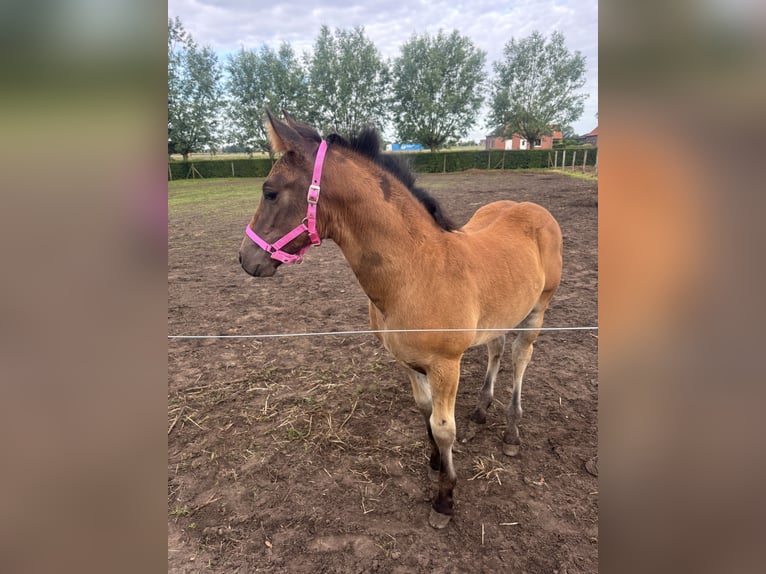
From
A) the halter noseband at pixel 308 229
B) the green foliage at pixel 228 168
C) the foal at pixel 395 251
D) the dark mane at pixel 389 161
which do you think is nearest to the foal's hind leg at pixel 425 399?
the foal at pixel 395 251

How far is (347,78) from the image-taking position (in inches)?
1422

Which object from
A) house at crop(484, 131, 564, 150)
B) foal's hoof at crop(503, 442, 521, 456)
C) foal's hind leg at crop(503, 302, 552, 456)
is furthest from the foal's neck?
house at crop(484, 131, 564, 150)

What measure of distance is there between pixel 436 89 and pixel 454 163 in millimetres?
10177

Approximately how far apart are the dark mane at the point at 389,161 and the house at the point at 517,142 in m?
40.5

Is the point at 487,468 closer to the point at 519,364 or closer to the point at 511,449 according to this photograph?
the point at 511,449

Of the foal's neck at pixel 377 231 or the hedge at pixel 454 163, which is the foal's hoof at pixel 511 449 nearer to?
the foal's neck at pixel 377 231

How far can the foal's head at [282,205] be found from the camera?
1.94 m

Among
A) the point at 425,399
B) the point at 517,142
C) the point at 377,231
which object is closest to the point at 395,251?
the point at 377,231

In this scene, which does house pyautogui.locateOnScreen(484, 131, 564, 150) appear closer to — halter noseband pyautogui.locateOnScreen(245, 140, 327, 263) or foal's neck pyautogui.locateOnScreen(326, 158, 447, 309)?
foal's neck pyautogui.locateOnScreen(326, 158, 447, 309)

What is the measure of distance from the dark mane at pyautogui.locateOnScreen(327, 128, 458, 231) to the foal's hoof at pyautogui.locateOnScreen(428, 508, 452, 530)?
5.72ft

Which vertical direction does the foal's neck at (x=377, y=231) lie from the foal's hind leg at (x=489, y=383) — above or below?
above

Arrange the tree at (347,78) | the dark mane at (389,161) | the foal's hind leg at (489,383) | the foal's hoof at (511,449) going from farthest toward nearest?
1. the tree at (347,78)
2. the foal's hind leg at (489,383)
3. the foal's hoof at (511,449)
4. the dark mane at (389,161)
